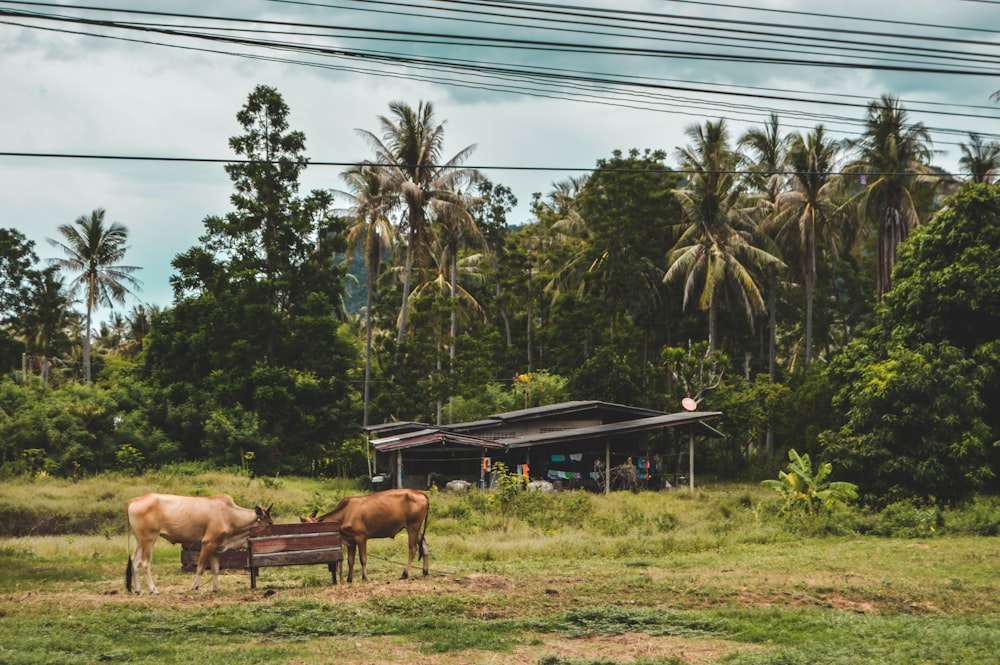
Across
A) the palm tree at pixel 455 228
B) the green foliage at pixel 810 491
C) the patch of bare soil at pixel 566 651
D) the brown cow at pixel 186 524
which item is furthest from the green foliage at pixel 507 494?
the palm tree at pixel 455 228

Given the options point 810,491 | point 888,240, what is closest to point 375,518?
point 810,491

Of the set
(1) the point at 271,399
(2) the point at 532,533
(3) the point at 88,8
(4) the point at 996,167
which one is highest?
(4) the point at 996,167

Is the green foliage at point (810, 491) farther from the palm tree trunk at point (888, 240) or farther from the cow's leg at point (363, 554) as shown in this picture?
the palm tree trunk at point (888, 240)

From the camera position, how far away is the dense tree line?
28.1m

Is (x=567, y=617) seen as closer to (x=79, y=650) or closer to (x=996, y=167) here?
(x=79, y=650)

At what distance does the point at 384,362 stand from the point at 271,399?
603 centimetres

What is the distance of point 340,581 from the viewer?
15.1 m

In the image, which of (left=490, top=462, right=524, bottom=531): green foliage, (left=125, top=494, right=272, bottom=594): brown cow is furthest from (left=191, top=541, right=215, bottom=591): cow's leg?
(left=490, top=462, right=524, bottom=531): green foliage

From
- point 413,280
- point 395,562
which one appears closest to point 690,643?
point 395,562

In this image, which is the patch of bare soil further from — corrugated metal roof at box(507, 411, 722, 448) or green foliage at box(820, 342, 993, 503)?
corrugated metal roof at box(507, 411, 722, 448)

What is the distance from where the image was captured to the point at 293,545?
14.4 m

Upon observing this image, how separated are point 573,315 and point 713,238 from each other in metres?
9.44

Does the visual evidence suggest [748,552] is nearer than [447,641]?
No

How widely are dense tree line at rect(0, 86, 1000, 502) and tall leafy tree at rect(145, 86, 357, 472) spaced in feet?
0.37
